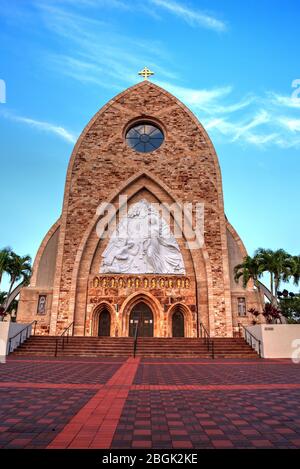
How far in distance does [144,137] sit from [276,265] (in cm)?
1584

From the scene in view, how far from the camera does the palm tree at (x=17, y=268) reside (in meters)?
20.0

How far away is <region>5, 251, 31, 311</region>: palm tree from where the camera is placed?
2005 centimetres

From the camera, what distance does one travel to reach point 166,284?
2245cm

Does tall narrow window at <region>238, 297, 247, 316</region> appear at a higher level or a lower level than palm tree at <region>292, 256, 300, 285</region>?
lower

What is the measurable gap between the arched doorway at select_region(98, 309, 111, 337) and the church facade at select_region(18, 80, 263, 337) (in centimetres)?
7

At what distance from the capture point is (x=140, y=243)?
23609 mm

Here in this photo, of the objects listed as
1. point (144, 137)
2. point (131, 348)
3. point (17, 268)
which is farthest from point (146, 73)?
point (131, 348)

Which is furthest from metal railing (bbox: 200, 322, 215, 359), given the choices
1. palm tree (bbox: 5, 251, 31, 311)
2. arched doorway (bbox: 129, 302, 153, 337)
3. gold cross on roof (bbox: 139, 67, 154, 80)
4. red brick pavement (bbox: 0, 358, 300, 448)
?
gold cross on roof (bbox: 139, 67, 154, 80)

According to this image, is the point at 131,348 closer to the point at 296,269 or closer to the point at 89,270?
the point at 89,270

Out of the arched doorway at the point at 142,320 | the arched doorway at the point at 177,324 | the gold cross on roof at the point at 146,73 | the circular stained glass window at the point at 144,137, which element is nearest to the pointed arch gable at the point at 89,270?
the arched doorway at the point at 177,324

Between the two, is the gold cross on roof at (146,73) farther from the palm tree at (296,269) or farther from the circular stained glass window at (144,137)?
the palm tree at (296,269)

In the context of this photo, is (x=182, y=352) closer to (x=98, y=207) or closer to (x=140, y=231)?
(x=140, y=231)

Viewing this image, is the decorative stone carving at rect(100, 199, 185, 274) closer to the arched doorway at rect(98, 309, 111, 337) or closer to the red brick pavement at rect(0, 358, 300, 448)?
the arched doorway at rect(98, 309, 111, 337)
